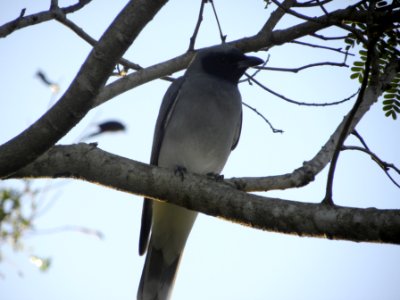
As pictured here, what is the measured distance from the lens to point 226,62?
20.0ft

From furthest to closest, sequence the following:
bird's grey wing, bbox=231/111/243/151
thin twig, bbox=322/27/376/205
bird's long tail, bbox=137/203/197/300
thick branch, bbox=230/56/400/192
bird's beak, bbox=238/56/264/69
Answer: bird's grey wing, bbox=231/111/243/151, bird's beak, bbox=238/56/264/69, bird's long tail, bbox=137/203/197/300, thick branch, bbox=230/56/400/192, thin twig, bbox=322/27/376/205

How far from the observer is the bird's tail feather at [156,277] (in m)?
5.36

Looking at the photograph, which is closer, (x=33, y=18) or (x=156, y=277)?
(x=33, y=18)

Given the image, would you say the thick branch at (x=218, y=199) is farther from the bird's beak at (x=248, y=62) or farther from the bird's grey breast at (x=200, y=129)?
the bird's beak at (x=248, y=62)

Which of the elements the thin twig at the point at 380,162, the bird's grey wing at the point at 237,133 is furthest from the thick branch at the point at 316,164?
the bird's grey wing at the point at 237,133

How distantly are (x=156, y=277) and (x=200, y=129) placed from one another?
155 centimetres

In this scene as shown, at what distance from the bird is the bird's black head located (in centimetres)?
1

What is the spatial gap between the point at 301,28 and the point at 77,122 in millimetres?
2355

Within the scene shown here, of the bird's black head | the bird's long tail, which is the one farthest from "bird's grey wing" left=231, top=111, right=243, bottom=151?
the bird's long tail

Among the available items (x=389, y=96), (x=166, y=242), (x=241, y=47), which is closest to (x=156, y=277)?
(x=166, y=242)

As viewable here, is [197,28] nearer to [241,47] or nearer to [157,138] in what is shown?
[241,47]

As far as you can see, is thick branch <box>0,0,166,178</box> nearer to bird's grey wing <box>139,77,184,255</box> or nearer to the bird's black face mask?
bird's grey wing <box>139,77,184,255</box>

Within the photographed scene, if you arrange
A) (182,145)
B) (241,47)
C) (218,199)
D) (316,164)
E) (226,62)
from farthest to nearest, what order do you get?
(226,62) → (182,145) → (241,47) → (316,164) → (218,199)

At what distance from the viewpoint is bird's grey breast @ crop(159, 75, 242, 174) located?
17.6 ft
